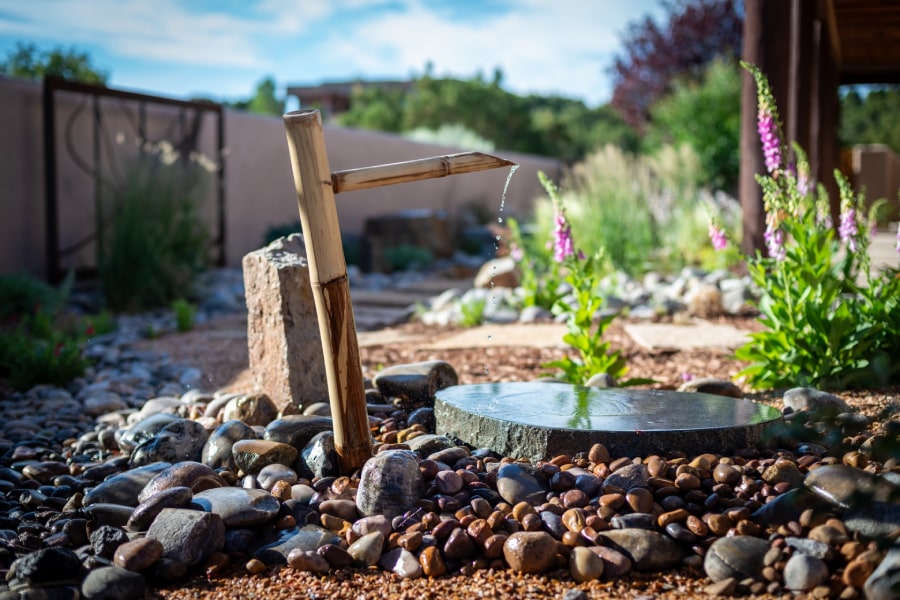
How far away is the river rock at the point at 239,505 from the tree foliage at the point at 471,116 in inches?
802

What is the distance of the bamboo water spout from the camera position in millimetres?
2033

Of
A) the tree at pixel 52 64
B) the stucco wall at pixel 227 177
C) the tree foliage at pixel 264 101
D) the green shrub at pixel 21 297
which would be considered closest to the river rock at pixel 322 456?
the green shrub at pixel 21 297

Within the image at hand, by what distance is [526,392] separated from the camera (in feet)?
8.74

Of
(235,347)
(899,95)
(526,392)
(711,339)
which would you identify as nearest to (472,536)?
(526,392)

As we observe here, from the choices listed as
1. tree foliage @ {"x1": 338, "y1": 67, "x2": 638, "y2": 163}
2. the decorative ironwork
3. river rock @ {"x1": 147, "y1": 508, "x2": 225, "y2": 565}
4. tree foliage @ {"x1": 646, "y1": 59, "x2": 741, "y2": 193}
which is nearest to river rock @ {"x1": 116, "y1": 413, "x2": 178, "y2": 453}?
river rock @ {"x1": 147, "y1": 508, "x2": 225, "y2": 565}

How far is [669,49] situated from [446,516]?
17.6m

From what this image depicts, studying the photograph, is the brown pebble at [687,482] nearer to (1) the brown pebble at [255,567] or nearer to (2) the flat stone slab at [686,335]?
(1) the brown pebble at [255,567]

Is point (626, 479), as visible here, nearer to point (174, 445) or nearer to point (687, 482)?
point (687, 482)

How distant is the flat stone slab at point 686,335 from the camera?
163 inches

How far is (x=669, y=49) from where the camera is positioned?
58.5ft

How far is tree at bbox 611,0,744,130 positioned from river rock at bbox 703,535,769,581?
1661cm

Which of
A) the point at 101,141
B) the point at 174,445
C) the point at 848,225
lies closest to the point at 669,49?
the point at 101,141

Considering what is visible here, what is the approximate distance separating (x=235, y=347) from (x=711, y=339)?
8.62 feet

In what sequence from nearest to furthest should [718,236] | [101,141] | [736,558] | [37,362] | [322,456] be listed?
[736,558], [322,456], [718,236], [37,362], [101,141]
